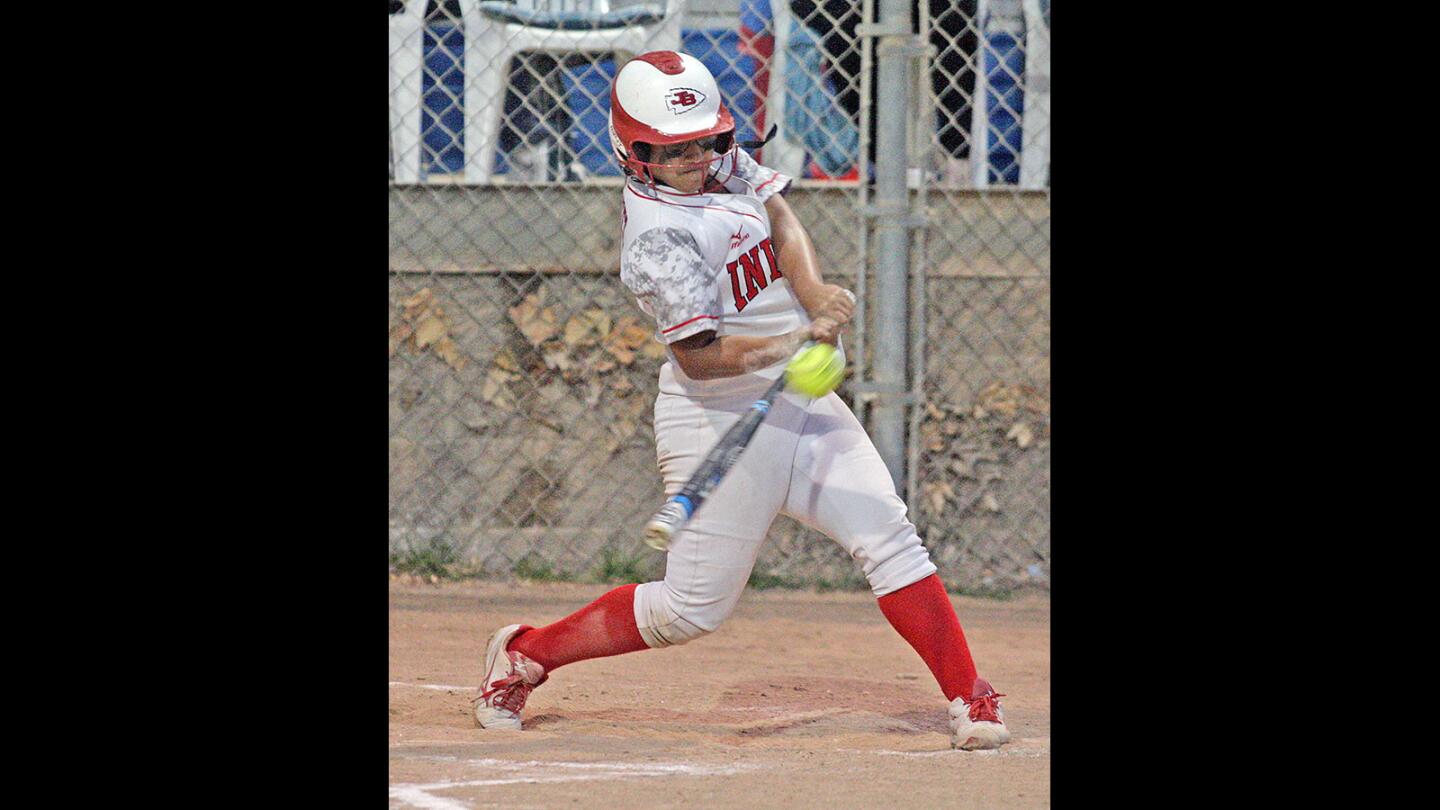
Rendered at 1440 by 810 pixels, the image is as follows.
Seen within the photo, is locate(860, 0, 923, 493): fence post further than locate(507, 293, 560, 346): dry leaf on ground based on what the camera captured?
No

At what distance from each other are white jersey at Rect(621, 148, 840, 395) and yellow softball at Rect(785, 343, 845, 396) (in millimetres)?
104

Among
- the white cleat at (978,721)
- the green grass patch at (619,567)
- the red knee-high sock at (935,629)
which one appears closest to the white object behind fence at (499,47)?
the green grass patch at (619,567)

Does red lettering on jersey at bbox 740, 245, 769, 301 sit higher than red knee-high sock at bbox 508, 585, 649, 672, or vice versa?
red lettering on jersey at bbox 740, 245, 769, 301

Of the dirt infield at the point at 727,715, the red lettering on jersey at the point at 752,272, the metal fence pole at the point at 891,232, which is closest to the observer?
the dirt infield at the point at 727,715

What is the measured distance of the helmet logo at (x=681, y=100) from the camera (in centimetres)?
332

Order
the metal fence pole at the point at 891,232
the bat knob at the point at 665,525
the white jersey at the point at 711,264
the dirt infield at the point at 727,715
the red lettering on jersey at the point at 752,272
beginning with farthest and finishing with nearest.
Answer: the metal fence pole at the point at 891,232, the red lettering on jersey at the point at 752,272, the white jersey at the point at 711,264, the bat knob at the point at 665,525, the dirt infield at the point at 727,715

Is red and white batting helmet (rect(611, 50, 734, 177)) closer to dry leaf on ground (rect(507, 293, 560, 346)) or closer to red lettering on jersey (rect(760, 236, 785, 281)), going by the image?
red lettering on jersey (rect(760, 236, 785, 281))

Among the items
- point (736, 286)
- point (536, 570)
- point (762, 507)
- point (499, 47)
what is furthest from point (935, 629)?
point (499, 47)

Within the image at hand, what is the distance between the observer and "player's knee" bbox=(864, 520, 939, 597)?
11.3 feet

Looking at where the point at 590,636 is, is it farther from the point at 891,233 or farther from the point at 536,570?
the point at 891,233

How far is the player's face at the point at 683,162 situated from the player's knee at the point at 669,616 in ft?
3.21

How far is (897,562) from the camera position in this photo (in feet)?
11.3

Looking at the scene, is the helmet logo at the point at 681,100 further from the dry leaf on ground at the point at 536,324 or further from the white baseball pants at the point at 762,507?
the dry leaf on ground at the point at 536,324

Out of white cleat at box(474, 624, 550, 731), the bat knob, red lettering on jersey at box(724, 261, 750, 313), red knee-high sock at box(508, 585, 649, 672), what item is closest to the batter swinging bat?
the bat knob
